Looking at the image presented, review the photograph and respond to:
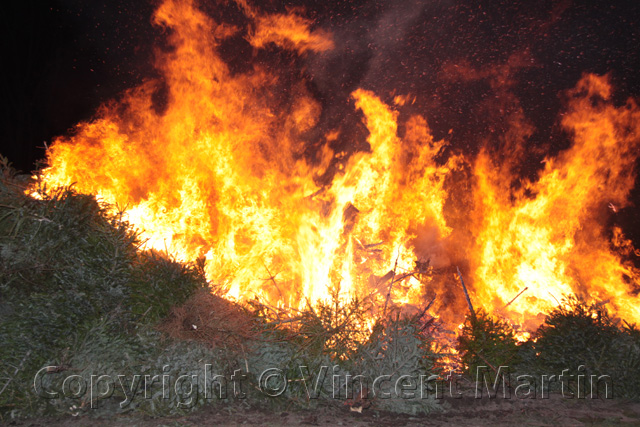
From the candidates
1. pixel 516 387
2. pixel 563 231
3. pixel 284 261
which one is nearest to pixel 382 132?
A: pixel 284 261

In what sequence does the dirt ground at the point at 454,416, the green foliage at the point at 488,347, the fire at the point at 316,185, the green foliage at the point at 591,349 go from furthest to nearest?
the fire at the point at 316,185 < the green foliage at the point at 488,347 < the green foliage at the point at 591,349 < the dirt ground at the point at 454,416

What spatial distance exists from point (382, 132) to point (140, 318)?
22.2 feet

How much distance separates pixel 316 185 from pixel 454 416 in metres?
6.04

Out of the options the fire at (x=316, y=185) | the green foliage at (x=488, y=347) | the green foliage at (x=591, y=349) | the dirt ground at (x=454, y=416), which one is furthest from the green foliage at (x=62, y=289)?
the green foliage at (x=591, y=349)

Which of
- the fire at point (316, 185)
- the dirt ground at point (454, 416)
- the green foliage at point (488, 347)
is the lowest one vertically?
the dirt ground at point (454, 416)

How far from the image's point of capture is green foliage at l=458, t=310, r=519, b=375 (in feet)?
16.8

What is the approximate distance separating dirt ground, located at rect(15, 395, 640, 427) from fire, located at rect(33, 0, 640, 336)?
330cm

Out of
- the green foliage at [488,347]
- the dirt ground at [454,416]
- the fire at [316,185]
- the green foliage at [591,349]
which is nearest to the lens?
the dirt ground at [454,416]

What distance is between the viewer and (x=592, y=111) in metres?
9.17

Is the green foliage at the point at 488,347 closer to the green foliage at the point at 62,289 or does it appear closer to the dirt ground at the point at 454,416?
the dirt ground at the point at 454,416

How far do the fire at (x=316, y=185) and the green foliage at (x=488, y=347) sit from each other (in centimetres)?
279

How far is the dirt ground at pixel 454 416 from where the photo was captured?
13.0ft

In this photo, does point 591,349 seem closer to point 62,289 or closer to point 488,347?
point 488,347

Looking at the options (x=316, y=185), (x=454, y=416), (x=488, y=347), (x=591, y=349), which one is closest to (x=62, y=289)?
(x=454, y=416)
